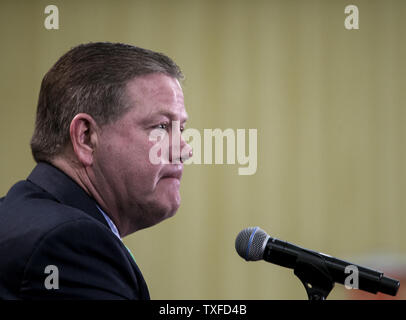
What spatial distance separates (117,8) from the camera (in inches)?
111

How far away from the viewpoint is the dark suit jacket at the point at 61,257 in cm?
74

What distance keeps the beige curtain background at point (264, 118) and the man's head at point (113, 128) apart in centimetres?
169

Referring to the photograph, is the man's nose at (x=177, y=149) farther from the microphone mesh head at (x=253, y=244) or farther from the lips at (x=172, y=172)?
the microphone mesh head at (x=253, y=244)

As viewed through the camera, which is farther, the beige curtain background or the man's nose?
the beige curtain background

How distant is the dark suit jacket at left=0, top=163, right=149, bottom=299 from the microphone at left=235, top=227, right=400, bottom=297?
0.26 m

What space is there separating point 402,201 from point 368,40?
985mm

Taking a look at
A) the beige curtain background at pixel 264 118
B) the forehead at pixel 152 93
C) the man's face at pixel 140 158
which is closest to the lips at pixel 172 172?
the man's face at pixel 140 158

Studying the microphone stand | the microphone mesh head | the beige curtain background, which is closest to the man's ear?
the microphone mesh head

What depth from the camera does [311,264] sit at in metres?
0.92

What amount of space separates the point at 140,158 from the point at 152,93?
0.14 m

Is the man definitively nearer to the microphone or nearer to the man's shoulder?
the man's shoulder

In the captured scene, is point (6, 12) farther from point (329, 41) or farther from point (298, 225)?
point (298, 225)

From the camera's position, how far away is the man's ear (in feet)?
3.26

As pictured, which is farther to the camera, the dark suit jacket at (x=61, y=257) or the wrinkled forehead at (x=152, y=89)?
the wrinkled forehead at (x=152, y=89)
